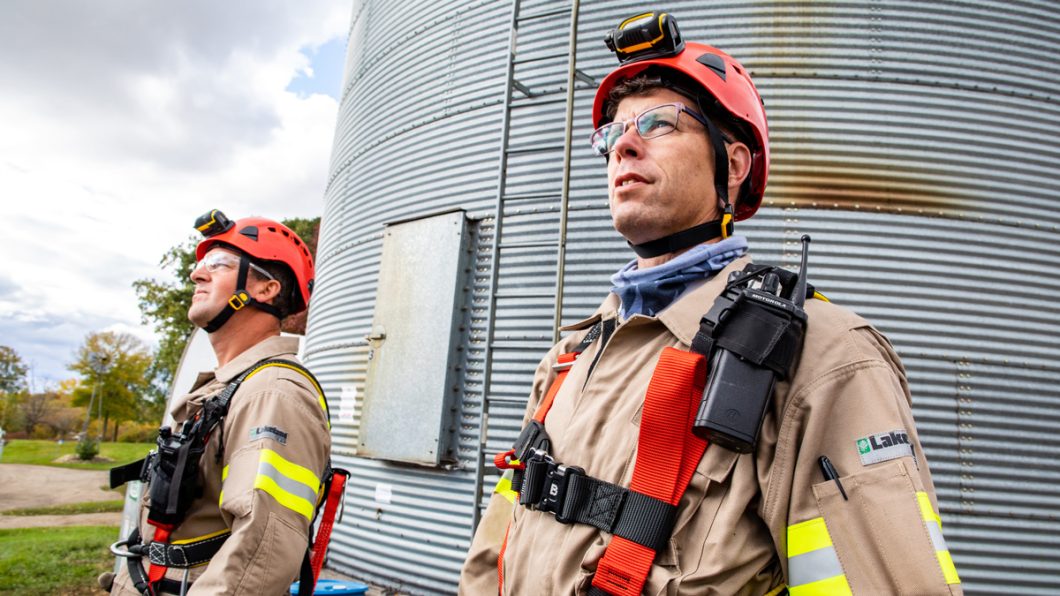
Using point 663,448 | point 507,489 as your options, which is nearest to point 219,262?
point 507,489

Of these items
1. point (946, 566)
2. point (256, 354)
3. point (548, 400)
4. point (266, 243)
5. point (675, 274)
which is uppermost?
point (266, 243)

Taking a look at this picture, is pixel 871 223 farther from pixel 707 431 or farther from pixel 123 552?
pixel 123 552

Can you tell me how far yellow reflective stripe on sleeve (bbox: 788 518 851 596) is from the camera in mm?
1149

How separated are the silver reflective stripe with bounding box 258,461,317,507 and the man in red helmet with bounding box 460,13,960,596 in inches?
40.7

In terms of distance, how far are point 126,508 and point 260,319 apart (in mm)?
3313

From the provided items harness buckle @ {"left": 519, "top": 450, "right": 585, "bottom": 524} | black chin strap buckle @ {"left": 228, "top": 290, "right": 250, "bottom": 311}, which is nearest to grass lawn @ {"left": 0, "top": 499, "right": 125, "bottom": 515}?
black chin strap buckle @ {"left": 228, "top": 290, "right": 250, "bottom": 311}

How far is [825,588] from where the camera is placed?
116 cm

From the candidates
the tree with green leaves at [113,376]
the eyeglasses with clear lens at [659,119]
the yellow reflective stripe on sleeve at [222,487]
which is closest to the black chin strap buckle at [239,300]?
the yellow reflective stripe on sleeve at [222,487]

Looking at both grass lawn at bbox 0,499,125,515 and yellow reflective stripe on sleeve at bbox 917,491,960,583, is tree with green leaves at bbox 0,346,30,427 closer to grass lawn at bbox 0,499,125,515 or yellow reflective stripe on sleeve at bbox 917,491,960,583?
grass lawn at bbox 0,499,125,515

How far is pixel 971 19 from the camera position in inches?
209

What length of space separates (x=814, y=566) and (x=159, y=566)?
2607 mm

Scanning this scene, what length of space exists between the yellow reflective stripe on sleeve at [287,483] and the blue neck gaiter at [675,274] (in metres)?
1.60

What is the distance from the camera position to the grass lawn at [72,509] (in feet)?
56.3

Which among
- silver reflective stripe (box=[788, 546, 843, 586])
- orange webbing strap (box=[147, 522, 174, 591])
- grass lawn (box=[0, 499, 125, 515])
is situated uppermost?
silver reflective stripe (box=[788, 546, 843, 586])
